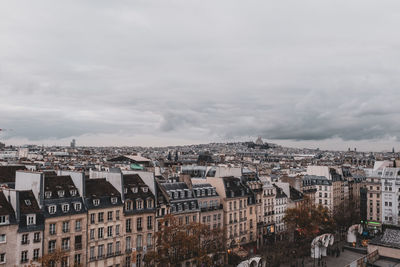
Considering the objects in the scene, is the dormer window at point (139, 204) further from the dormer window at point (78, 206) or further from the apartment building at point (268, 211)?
the apartment building at point (268, 211)

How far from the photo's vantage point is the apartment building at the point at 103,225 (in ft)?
219

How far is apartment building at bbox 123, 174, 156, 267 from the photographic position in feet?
235

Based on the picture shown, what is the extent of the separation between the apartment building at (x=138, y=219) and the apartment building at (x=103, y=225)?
159 cm

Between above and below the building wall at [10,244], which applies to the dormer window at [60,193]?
above

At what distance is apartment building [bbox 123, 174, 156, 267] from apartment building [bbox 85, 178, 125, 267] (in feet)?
5.21

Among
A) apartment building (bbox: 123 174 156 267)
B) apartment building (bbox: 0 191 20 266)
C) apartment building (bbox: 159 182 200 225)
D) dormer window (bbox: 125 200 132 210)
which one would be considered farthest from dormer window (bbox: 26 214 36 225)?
apartment building (bbox: 159 182 200 225)

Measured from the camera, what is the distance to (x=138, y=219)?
242 feet

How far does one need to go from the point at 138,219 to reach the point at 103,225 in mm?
7274

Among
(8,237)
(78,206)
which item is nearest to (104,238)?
(78,206)

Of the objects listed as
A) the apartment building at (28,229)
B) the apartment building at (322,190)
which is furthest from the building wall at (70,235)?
the apartment building at (322,190)

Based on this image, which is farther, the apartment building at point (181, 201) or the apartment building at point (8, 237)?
the apartment building at point (181, 201)

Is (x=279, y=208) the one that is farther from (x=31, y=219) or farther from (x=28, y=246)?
(x=28, y=246)

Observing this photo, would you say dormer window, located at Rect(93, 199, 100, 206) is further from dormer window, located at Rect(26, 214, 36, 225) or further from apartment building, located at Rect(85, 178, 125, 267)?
dormer window, located at Rect(26, 214, 36, 225)

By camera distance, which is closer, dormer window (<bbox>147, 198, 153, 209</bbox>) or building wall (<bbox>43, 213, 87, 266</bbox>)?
building wall (<bbox>43, 213, 87, 266</bbox>)
